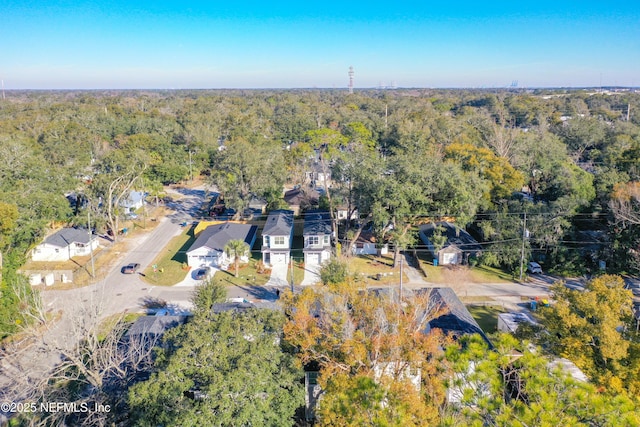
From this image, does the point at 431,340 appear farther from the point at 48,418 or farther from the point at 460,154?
the point at 460,154

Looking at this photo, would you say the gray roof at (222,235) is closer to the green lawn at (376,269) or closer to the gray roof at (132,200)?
the green lawn at (376,269)

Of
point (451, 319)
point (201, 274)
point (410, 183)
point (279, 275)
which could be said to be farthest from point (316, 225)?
point (451, 319)

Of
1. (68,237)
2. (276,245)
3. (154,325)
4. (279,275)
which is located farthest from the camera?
(68,237)

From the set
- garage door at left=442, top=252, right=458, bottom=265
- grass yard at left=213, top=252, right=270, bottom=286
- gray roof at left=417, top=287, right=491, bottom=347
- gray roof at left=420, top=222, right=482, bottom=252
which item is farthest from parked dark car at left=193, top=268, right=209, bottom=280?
garage door at left=442, top=252, right=458, bottom=265

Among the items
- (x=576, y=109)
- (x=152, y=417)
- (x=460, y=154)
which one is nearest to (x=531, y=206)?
(x=460, y=154)

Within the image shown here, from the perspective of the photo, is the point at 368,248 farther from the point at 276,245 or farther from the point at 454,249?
the point at 276,245

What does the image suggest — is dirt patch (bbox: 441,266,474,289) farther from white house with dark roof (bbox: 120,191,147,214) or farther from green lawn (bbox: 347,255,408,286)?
white house with dark roof (bbox: 120,191,147,214)

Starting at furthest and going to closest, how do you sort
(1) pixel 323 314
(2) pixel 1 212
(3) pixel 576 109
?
(3) pixel 576 109 < (2) pixel 1 212 < (1) pixel 323 314

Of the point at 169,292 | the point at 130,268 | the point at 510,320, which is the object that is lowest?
the point at 169,292
